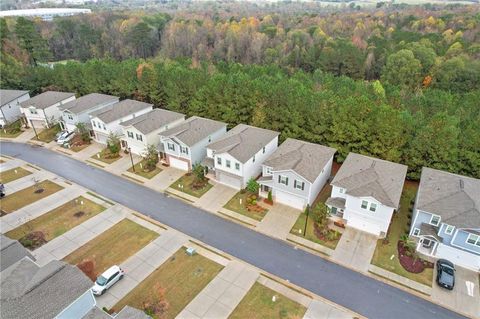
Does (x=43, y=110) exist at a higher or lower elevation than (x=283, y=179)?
lower

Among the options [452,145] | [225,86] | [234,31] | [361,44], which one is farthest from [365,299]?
[234,31]

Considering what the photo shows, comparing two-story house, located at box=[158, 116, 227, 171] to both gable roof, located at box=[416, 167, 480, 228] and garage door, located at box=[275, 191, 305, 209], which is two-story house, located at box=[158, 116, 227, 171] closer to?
garage door, located at box=[275, 191, 305, 209]

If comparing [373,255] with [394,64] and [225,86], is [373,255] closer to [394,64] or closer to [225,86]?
[225,86]

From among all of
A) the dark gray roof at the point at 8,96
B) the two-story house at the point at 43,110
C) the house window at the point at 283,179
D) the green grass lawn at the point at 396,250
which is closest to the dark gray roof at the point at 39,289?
the house window at the point at 283,179

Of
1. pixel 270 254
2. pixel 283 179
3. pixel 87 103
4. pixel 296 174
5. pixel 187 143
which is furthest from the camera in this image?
pixel 87 103

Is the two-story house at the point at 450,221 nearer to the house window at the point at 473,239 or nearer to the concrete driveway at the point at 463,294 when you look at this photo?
the house window at the point at 473,239

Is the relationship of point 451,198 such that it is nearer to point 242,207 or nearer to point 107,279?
point 242,207

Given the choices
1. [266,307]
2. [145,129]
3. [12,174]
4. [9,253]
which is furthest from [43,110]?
[266,307]
